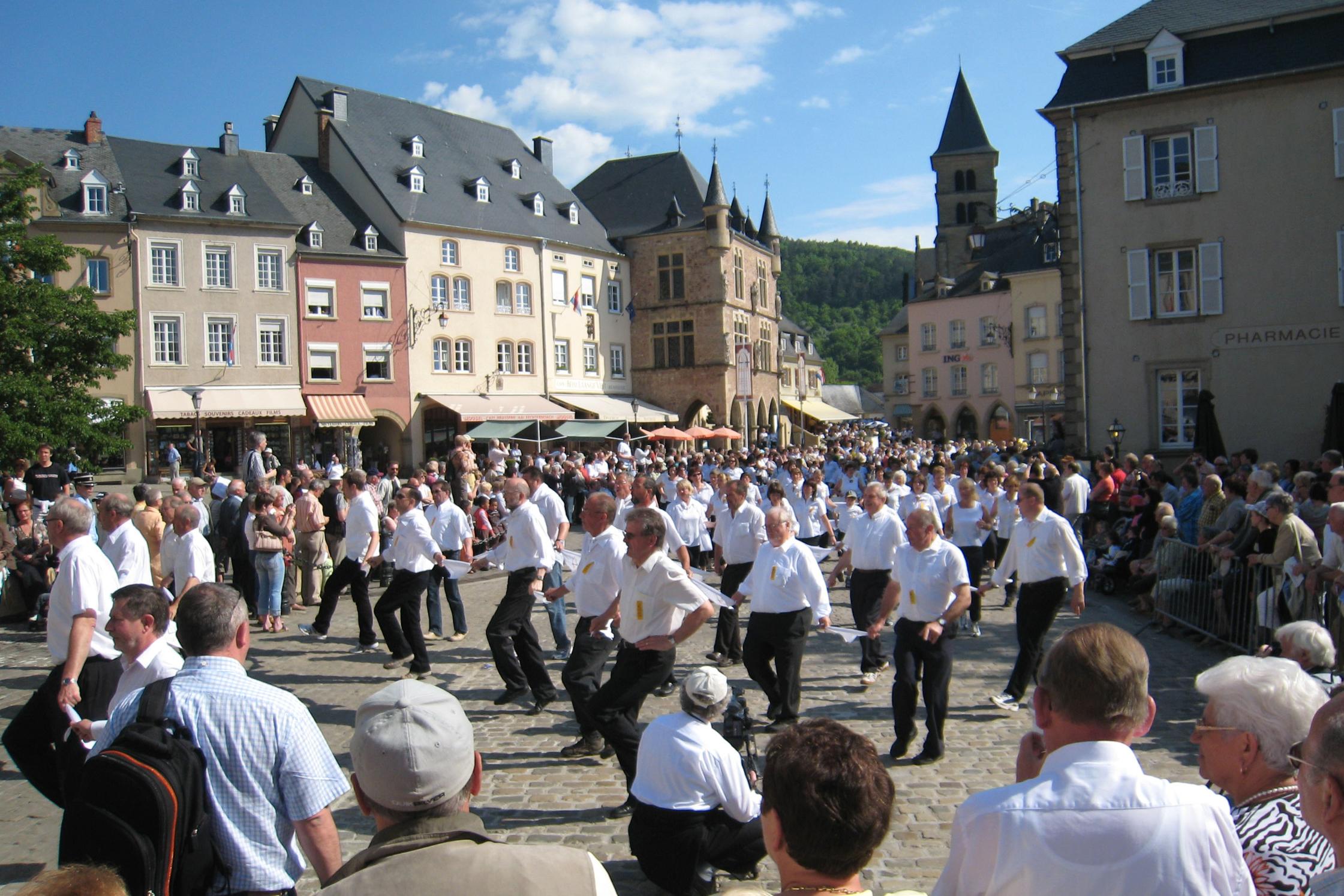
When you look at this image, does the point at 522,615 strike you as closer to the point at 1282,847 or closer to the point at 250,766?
the point at 250,766

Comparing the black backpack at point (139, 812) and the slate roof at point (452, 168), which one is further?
the slate roof at point (452, 168)

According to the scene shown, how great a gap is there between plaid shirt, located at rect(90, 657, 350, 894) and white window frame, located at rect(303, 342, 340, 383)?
38.2 m

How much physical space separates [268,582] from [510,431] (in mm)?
28041

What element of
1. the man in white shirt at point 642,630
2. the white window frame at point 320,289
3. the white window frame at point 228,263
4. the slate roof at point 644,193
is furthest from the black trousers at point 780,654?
the slate roof at point 644,193

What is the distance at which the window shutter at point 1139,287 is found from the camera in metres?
24.9

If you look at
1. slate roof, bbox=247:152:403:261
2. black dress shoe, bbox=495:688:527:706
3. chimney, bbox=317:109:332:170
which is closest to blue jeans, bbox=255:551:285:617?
black dress shoe, bbox=495:688:527:706

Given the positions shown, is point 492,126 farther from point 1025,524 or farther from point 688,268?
point 1025,524

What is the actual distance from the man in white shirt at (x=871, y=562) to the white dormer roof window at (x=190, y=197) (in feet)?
113

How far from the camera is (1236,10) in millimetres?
24859

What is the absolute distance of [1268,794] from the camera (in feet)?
9.84

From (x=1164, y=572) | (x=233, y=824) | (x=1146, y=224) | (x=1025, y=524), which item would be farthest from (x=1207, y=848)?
(x=1146, y=224)

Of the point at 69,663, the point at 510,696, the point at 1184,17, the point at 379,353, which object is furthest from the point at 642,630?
the point at 379,353

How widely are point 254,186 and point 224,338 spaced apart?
644cm

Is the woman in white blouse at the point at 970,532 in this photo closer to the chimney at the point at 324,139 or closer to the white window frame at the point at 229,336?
the white window frame at the point at 229,336
